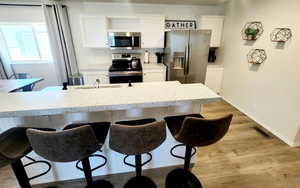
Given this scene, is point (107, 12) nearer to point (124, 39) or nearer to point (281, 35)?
point (124, 39)

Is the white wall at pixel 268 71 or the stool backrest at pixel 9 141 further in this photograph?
the white wall at pixel 268 71

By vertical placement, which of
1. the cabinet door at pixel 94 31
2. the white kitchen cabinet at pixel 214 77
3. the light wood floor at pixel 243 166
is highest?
the cabinet door at pixel 94 31

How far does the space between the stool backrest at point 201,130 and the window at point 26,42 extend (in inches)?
175

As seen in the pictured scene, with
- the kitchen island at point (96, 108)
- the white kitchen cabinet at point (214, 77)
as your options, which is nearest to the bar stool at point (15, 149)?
the kitchen island at point (96, 108)

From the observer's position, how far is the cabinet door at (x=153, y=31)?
3.83 m

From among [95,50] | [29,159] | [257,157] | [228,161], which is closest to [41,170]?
[29,159]

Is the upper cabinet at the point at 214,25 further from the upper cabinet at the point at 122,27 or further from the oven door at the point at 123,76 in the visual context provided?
the oven door at the point at 123,76

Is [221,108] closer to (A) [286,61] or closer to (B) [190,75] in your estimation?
(B) [190,75]

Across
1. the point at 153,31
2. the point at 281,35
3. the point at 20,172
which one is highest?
the point at 153,31

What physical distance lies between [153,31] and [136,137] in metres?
3.32

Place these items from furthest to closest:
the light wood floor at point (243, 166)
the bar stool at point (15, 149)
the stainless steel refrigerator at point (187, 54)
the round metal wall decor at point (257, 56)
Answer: the stainless steel refrigerator at point (187, 54) → the round metal wall decor at point (257, 56) → the light wood floor at point (243, 166) → the bar stool at point (15, 149)

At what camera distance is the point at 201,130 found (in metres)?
1.26

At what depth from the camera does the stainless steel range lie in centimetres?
372

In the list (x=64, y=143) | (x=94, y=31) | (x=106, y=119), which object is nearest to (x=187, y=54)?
(x=94, y=31)
